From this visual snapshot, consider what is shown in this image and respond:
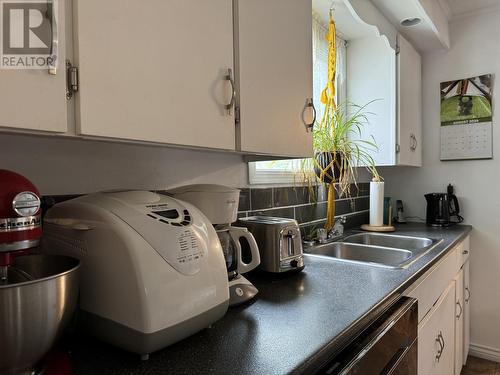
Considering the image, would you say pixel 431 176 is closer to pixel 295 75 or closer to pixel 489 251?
pixel 489 251

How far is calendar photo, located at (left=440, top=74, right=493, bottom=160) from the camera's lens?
2426mm

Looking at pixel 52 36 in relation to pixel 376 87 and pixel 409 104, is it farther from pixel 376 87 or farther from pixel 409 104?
pixel 409 104

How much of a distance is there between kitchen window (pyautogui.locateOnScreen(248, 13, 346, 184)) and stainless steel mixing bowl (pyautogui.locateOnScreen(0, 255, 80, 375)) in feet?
3.48

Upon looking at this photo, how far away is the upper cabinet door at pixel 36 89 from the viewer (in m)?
0.56

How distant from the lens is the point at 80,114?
646mm

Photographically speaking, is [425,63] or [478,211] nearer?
[478,211]

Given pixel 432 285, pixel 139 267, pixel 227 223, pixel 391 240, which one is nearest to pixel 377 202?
pixel 391 240

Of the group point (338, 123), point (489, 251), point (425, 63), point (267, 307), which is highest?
point (425, 63)

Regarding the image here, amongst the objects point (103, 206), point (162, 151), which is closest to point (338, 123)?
point (162, 151)

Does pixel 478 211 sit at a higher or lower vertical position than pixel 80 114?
lower


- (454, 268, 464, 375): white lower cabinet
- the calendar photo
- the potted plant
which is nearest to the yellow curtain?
the potted plant

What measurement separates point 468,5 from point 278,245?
2.39 meters

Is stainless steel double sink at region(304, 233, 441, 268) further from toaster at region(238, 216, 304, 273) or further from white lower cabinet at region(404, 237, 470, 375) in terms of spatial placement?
toaster at region(238, 216, 304, 273)

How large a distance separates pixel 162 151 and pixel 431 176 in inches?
90.9
